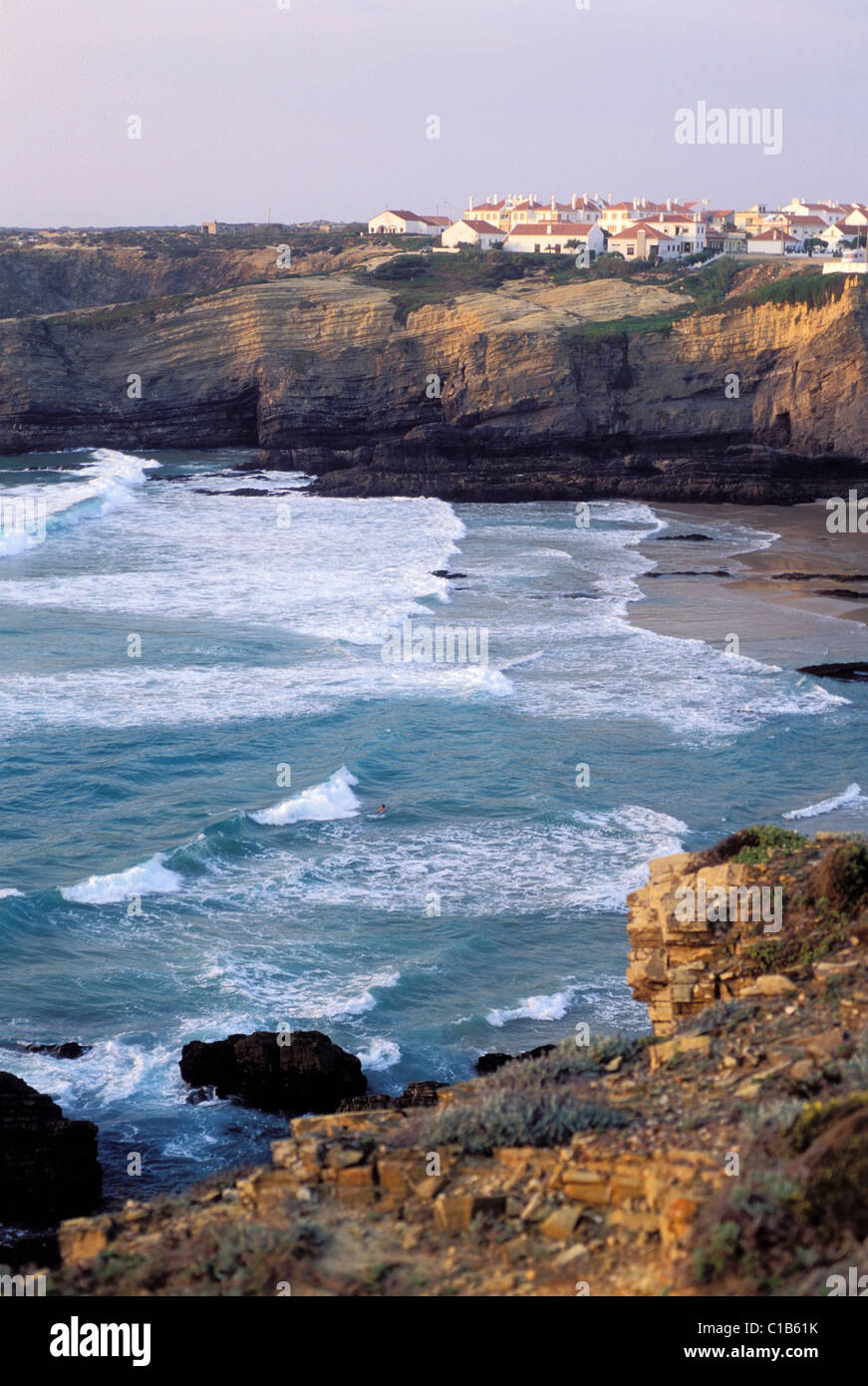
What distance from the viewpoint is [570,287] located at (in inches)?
2879

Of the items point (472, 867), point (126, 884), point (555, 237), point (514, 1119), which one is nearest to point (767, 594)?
point (472, 867)

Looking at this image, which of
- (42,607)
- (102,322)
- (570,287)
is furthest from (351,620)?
(570,287)

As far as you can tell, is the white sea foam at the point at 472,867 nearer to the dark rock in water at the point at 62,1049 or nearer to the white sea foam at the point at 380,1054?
the white sea foam at the point at 380,1054

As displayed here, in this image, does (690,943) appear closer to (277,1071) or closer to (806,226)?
(277,1071)

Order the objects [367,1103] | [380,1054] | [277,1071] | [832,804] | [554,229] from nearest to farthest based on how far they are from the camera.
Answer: [367,1103], [277,1071], [380,1054], [832,804], [554,229]

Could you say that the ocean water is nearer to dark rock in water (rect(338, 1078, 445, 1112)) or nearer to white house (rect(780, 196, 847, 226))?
dark rock in water (rect(338, 1078, 445, 1112))

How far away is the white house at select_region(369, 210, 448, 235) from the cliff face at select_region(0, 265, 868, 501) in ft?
188

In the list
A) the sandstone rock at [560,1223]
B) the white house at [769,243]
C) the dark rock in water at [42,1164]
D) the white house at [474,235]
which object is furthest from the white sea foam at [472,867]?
the white house at [474,235]

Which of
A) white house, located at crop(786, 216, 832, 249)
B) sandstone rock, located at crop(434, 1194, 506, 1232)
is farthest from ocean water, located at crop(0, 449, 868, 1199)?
white house, located at crop(786, 216, 832, 249)

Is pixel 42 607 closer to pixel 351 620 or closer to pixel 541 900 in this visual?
pixel 351 620

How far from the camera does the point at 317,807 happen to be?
20.9 metres

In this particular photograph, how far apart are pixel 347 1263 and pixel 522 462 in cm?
5535

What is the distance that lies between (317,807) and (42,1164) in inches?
376
